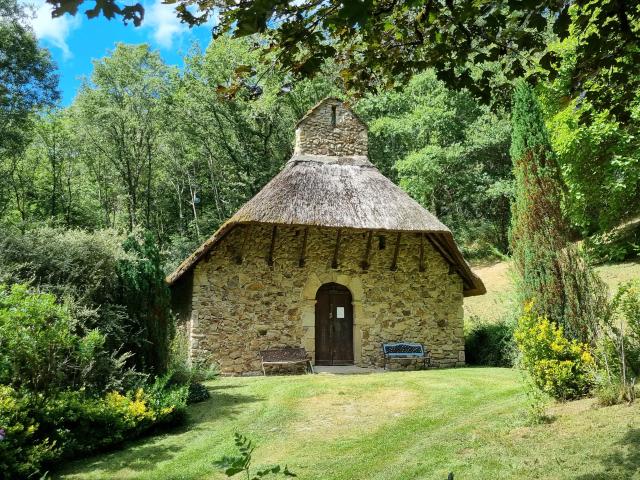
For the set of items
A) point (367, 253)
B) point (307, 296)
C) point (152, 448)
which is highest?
point (367, 253)

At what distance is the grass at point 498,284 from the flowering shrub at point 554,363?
493 cm

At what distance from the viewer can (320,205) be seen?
11641 mm

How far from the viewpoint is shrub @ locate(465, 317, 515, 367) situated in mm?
11891

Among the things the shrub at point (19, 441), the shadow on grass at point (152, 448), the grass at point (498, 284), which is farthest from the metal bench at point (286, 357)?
the shrub at point (19, 441)

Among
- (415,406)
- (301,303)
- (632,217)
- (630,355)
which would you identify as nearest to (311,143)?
(301,303)

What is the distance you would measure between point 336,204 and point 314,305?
90.6 inches

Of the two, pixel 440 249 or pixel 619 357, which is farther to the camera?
pixel 440 249

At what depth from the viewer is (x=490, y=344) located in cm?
1274

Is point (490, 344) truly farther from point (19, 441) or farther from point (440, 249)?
point (19, 441)

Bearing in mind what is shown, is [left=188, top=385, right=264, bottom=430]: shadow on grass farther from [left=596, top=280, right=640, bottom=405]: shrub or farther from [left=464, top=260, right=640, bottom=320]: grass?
[left=464, top=260, right=640, bottom=320]: grass

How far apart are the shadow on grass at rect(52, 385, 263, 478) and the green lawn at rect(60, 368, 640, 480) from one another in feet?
0.05

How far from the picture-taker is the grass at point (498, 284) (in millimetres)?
15192

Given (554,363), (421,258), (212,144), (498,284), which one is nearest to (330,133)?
(421,258)

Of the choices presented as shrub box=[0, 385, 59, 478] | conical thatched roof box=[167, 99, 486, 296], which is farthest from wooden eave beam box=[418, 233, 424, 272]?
shrub box=[0, 385, 59, 478]
